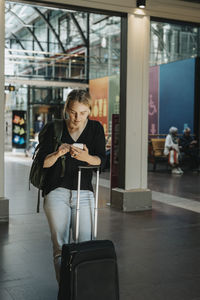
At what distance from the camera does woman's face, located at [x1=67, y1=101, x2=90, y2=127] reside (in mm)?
2799

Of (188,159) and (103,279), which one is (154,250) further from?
(188,159)

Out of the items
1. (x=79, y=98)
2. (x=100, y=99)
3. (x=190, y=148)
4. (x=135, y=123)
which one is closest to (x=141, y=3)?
(x=135, y=123)

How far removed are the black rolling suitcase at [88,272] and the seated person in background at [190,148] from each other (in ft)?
41.2

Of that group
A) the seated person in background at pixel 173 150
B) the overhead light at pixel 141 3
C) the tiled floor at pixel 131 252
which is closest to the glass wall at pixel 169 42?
the seated person in background at pixel 173 150

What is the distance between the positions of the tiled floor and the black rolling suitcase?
99 cm

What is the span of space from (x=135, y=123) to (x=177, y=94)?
10755 mm

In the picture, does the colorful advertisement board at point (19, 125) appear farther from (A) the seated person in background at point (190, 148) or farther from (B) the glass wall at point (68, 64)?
(A) the seated person in background at point (190, 148)

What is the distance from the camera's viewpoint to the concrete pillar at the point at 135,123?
723 cm

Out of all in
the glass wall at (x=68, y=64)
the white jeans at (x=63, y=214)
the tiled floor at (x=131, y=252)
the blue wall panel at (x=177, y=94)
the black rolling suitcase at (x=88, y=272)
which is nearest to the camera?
the black rolling suitcase at (x=88, y=272)

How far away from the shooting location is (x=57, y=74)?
67.6ft

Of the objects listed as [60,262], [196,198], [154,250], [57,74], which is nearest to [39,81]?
[57,74]

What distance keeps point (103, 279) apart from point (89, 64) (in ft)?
63.2

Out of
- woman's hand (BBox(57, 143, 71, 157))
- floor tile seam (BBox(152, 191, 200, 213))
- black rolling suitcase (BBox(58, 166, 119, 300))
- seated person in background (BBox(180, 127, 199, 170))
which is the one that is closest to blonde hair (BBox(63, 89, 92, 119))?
woman's hand (BBox(57, 143, 71, 157))

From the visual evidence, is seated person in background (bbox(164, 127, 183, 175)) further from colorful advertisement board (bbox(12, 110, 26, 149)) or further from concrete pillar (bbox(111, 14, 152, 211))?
colorful advertisement board (bbox(12, 110, 26, 149))
